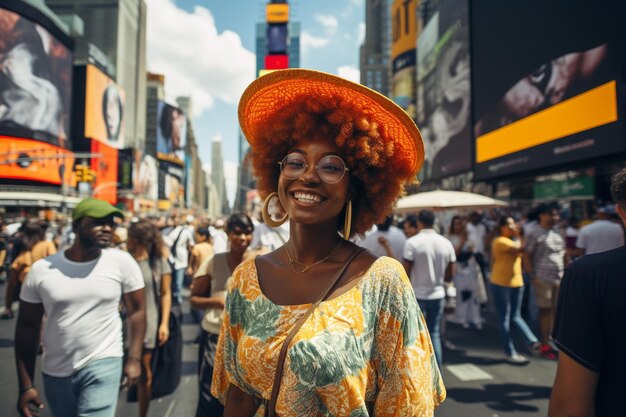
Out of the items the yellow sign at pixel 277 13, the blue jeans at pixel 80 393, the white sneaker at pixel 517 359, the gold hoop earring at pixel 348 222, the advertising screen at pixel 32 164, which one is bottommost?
the white sneaker at pixel 517 359

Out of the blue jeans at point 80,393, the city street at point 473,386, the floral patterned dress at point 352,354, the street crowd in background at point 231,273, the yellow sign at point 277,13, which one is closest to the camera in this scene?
the floral patterned dress at point 352,354

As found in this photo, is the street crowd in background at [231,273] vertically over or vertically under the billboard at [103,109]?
under

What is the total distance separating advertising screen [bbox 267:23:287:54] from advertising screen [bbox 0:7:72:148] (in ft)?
125

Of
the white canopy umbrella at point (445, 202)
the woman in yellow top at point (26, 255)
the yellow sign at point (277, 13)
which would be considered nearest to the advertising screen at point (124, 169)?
the yellow sign at point (277, 13)

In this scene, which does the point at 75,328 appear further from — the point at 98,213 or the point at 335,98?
the point at 335,98

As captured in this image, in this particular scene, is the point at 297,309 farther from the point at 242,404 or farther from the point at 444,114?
the point at 444,114

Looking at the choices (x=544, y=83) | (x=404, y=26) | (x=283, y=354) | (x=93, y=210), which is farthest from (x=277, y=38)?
(x=404, y=26)

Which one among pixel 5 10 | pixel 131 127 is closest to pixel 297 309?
pixel 5 10

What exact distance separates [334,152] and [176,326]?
117 inches

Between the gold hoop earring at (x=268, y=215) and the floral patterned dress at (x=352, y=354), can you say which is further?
the gold hoop earring at (x=268, y=215)

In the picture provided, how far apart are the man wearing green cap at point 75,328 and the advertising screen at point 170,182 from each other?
9672cm

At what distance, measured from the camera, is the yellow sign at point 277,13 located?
74.0 ft

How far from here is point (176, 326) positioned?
3834mm

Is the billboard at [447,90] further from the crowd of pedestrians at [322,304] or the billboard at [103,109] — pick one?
the billboard at [103,109]
